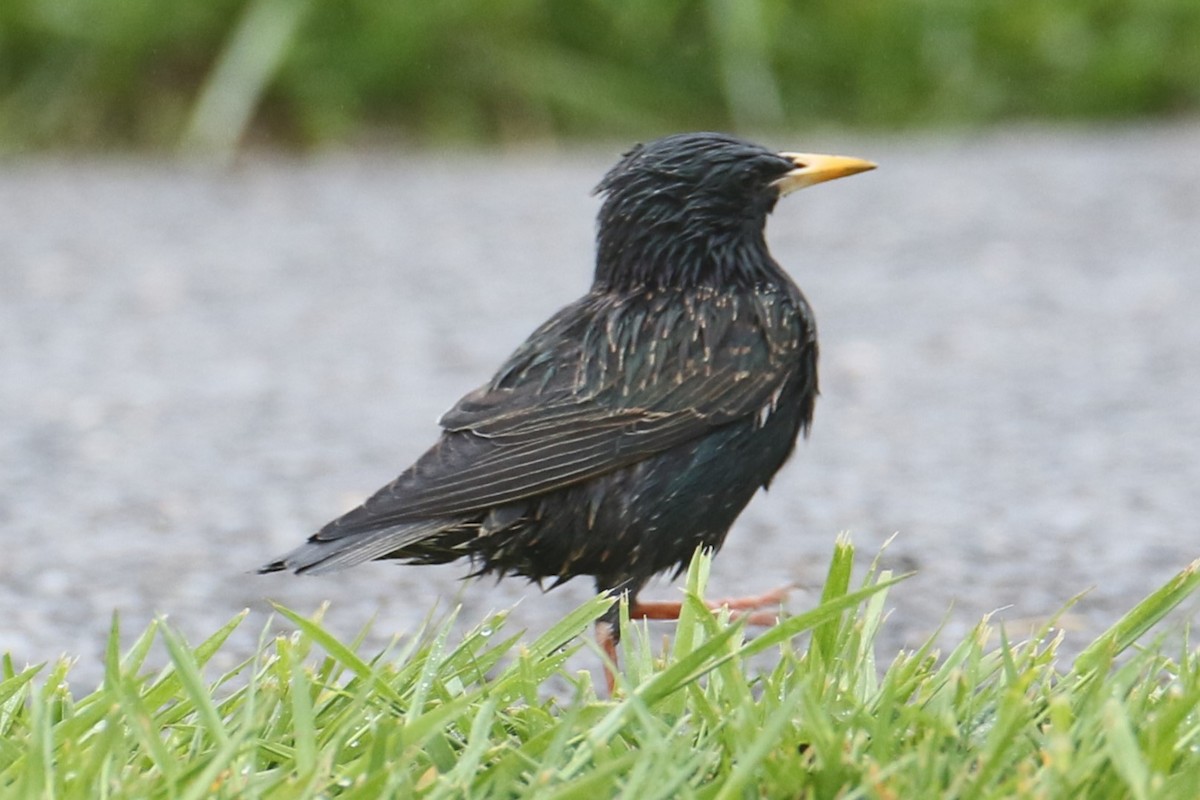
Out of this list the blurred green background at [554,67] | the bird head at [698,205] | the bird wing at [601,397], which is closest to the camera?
the bird wing at [601,397]

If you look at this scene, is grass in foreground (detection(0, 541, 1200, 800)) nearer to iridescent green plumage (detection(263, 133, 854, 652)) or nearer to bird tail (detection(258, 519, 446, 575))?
bird tail (detection(258, 519, 446, 575))

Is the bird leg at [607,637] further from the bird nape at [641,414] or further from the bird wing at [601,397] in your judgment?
the bird wing at [601,397]

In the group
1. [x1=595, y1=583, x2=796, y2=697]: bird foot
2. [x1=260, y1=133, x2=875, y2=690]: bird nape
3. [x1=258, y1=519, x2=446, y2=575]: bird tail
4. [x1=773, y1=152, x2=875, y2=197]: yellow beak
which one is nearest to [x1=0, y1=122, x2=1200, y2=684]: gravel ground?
[x1=595, y1=583, x2=796, y2=697]: bird foot

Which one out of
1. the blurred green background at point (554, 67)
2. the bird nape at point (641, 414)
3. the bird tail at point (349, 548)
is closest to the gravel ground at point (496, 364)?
the blurred green background at point (554, 67)

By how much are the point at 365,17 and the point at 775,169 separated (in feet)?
19.1

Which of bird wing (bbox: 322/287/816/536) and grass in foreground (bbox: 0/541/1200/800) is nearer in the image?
grass in foreground (bbox: 0/541/1200/800)

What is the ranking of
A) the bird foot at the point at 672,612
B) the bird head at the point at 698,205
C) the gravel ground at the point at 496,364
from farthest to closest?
the gravel ground at the point at 496,364 < the bird head at the point at 698,205 < the bird foot at the point at 672,612

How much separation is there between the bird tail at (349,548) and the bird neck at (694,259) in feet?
2.06

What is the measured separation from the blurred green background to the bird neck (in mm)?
5624

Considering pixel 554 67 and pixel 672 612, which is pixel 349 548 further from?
pixel 554 67

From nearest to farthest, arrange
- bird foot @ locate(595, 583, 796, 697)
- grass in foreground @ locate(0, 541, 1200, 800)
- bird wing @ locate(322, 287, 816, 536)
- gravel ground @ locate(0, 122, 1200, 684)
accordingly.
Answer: grass in foreground @ locate(0, 541, 1200, 800)
bird wing @ locate(322, 287, 816, 536)
bird foot @ locate(595, 583, 796, 697)
gravel ground @ locate(0, 122, 1200, 684)

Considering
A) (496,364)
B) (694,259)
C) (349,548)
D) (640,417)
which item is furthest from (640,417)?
(496,364)

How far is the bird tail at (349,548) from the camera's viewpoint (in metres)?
3.00

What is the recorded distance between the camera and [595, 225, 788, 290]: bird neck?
3414mm
